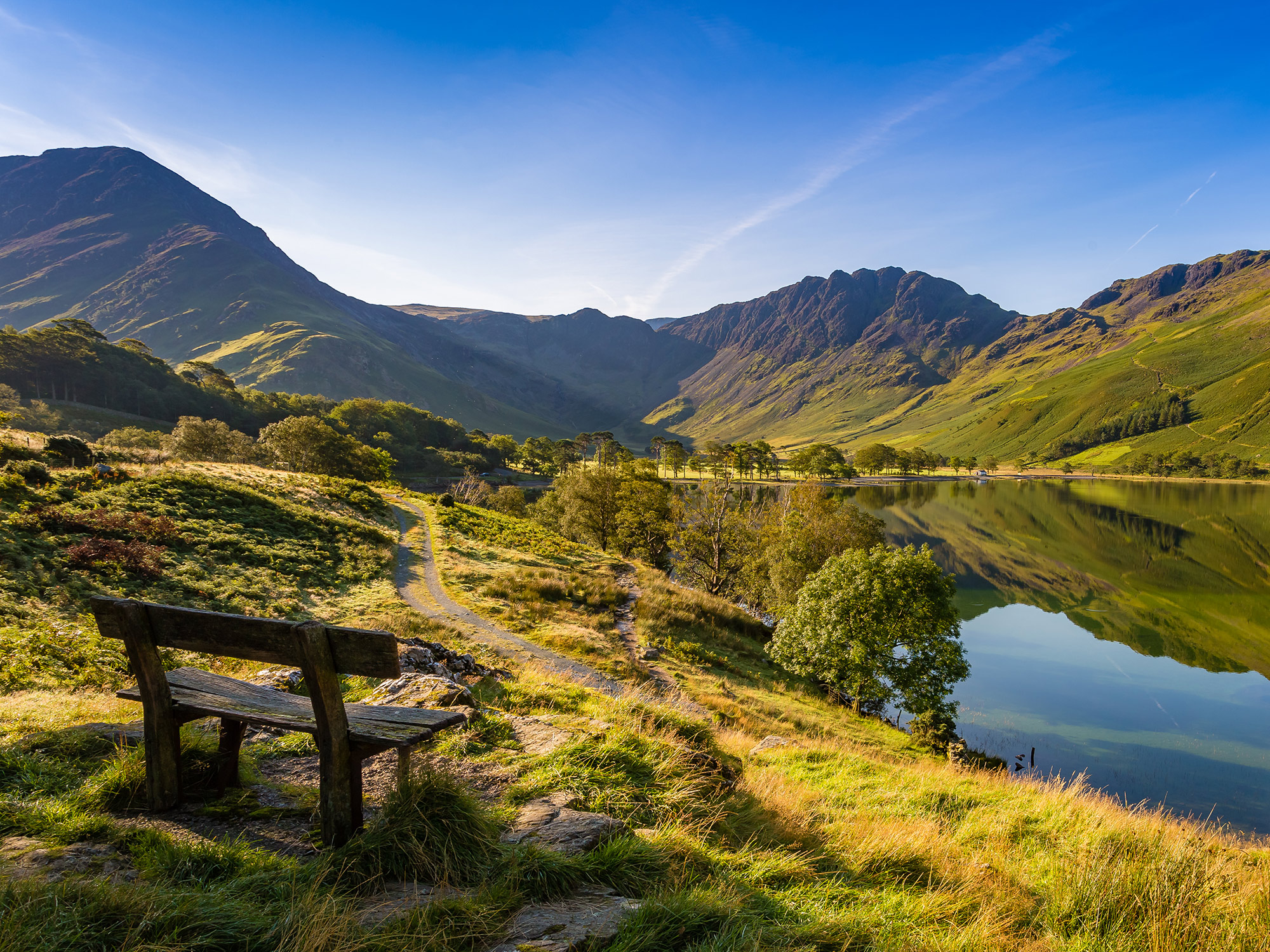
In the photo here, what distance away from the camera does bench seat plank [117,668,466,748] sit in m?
4.22

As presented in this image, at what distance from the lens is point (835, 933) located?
381cm

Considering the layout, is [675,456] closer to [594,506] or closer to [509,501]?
[509,501]

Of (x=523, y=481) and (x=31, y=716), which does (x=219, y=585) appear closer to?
(x=31, y=716)

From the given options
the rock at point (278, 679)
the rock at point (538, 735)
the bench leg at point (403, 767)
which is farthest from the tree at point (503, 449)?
the bench leg at point (403, 767)

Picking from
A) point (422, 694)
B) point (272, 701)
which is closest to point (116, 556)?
point (422, 694)

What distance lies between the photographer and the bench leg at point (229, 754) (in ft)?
16.5

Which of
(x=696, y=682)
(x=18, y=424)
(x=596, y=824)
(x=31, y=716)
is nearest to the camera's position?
(x=596, y=824)

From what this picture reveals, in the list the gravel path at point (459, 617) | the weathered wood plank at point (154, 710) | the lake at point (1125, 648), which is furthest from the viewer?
the lake at point (1125, 648)

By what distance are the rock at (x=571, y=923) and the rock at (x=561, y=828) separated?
1.51 feet

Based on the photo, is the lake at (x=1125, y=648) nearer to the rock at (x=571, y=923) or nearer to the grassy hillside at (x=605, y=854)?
the grassy hillside at (x=605, y=854)

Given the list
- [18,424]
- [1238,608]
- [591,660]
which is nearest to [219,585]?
[591,660]

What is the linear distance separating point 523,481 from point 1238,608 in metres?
117

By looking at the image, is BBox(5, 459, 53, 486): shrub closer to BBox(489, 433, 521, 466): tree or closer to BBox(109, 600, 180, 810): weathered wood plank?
BBox(109, 600, 180, 810): weathered wood plank

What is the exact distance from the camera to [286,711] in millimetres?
4836
